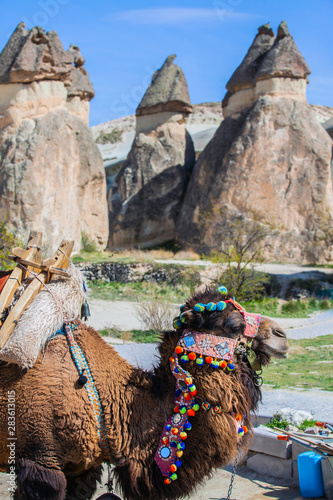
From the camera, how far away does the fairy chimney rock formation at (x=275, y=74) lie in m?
24.2

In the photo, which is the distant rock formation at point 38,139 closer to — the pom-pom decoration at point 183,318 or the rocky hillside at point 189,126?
the pom-pom decoration at point 183,318

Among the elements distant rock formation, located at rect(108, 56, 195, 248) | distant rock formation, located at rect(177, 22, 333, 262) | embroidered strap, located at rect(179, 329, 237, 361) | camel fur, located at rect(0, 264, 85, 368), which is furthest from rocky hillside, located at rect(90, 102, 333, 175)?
embroidered strap, located at rect(179, 329, 237, 361)

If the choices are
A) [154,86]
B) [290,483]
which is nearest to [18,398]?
[290,483]

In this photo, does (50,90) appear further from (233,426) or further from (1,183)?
(233,426)

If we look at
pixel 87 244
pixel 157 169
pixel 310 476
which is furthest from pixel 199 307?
pixel 157 169

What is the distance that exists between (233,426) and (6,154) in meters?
19.7

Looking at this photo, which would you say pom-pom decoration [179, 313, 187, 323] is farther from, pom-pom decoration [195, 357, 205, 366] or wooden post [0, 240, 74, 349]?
wooden post [0, 240, 74, 349]

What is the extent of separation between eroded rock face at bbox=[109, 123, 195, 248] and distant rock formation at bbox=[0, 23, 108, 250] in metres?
6.74

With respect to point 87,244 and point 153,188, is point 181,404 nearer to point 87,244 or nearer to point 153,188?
point 87,244

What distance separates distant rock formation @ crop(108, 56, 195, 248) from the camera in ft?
92.4

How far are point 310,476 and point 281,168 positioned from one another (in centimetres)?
2073

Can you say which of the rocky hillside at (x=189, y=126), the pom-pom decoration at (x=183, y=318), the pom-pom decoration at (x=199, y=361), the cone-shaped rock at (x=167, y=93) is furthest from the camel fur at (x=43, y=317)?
the rocky hillside at (x=189, y=126)

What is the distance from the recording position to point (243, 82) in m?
25.6

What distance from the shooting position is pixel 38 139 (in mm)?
20438
